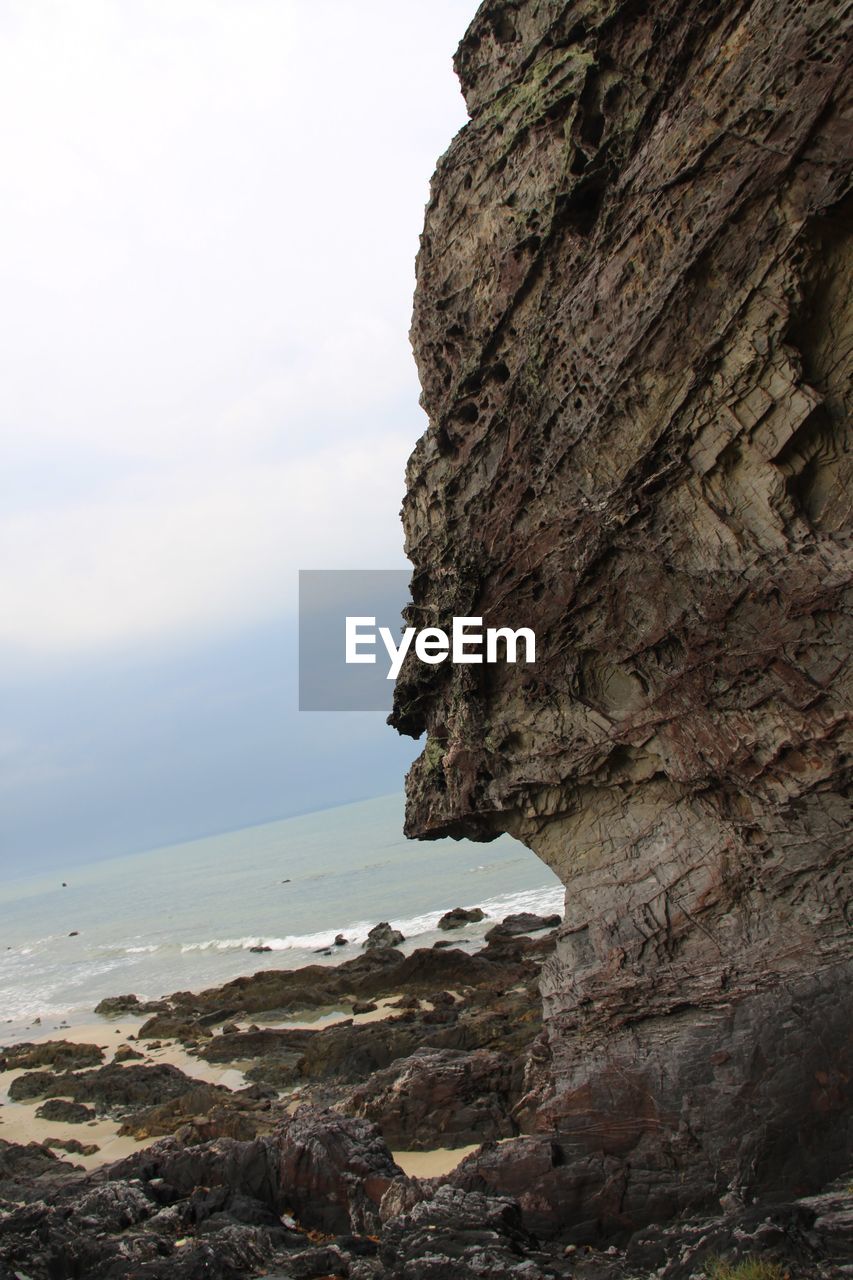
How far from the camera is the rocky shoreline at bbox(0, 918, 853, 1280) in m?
7.80

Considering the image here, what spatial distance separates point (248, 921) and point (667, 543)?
45.4 m

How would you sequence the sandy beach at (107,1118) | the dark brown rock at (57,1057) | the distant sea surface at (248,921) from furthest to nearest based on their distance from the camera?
the distant sea surface at (248,921)
the dark brown rock at (57,1057)
the sandy beach at (107,1118)

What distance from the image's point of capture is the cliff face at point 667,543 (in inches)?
319

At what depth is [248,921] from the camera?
49000mm

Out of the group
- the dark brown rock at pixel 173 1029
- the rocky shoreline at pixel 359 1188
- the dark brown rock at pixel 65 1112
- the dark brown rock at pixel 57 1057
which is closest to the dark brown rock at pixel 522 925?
the dark brown rock at pixel 173 1029

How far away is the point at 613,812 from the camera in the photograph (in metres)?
10.7

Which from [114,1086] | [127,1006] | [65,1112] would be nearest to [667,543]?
[114,1086]

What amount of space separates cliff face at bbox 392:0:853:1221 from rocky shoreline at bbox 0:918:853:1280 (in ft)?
2.64

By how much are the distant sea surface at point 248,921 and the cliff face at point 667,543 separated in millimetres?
21516

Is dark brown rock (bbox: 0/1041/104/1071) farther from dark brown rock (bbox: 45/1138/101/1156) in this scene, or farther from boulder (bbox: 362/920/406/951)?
boulder (bbox: 362/920/406/951)

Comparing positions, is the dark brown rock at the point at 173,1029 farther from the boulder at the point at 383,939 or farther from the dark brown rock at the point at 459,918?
the dark brown rock at the point at 459,918

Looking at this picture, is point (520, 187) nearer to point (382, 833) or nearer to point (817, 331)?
point (817, 331)

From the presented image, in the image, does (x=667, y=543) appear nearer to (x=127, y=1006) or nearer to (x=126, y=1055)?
(x=126, y=1055)

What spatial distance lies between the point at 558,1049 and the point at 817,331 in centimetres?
848
